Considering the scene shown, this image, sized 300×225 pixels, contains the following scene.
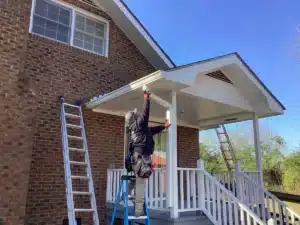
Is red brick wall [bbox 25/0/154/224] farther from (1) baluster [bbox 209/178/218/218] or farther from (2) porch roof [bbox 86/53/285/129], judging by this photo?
(1) baluster [bbox 209/178/218/218]

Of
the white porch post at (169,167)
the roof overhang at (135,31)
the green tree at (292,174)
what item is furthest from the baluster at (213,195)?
the green tree at (292,174)

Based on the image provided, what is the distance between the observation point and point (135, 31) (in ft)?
29.5

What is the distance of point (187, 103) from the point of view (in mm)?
7383

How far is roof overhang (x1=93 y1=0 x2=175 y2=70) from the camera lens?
8.66 meters

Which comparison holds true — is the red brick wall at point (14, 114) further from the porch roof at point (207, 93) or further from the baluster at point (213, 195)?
the baluster at point (213, 195)

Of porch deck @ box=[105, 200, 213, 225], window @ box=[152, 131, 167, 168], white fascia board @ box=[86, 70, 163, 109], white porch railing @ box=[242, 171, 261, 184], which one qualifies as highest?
white fascia board @ box=[86, 70, 163, 109]

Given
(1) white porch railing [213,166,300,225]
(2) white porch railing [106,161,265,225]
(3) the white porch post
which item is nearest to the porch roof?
(3) the white porch post

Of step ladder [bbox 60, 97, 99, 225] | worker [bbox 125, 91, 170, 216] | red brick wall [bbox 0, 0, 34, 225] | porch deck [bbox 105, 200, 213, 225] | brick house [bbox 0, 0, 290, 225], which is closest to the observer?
worker [bbox 125, 91, 170, 216]

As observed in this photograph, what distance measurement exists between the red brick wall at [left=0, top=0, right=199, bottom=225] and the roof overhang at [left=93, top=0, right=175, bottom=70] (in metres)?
Answer: 0.19

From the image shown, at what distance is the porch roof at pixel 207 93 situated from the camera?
5.70m

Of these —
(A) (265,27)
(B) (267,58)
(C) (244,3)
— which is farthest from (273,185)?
(C) (244,3)

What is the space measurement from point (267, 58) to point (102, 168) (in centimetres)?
1382

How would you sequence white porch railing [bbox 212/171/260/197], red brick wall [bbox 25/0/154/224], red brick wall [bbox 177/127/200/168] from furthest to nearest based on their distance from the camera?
red brick wall [bbox 177/127/200/168], white porch railing [bbox 212/171/260/197], red brick wall [bbox 25/0/154/224]

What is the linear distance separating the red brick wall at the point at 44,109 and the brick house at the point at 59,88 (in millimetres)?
18
